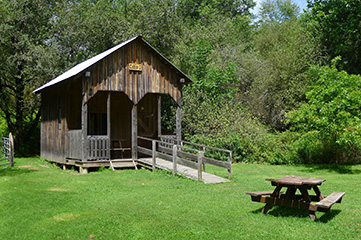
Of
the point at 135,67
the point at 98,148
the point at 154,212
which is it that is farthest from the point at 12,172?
the point at 154,212

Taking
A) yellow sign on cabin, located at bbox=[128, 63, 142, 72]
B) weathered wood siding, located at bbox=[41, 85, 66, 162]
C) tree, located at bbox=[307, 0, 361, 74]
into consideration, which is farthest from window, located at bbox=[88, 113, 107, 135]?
tree, located at bbox=[307, 0, 361, 74]

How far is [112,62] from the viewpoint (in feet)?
56.2

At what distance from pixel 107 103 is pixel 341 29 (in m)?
18.8

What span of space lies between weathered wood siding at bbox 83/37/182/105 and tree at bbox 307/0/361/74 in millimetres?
14007

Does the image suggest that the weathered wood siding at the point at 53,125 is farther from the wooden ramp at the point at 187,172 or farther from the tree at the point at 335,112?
the tree at the point at 335,112

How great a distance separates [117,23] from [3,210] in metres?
21.4

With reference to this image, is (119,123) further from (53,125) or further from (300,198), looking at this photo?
(300,198)

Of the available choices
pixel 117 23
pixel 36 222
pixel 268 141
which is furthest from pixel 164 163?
pixel 117 23

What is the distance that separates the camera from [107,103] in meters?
16.7

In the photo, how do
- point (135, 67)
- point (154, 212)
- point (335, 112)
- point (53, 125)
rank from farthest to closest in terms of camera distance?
point (53, 125)
point (135, 67)
point (335, 112)
point (154, 212)

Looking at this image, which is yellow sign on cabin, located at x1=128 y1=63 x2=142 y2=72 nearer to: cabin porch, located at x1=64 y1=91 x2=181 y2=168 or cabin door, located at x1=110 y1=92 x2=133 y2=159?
cabin porch, located at x1=64 y1=91 x2=181 y2=168

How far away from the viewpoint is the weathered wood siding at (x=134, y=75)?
1675 cm

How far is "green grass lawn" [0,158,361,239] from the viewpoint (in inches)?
281

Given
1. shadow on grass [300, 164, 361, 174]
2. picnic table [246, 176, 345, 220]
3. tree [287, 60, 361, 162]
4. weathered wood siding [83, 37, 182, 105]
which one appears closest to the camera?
picnic table [246, 176, 345, 220]
